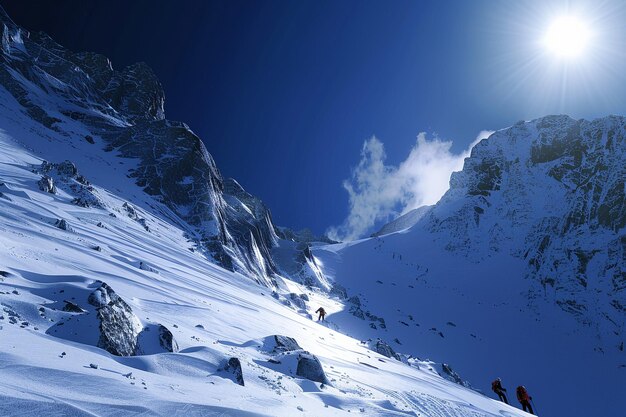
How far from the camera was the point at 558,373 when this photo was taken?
6962cm

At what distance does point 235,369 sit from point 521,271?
122m

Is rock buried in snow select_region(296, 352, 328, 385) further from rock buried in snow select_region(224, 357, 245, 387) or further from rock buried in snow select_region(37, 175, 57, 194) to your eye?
rock buried in snow select_region(37, 175, 57, 194)

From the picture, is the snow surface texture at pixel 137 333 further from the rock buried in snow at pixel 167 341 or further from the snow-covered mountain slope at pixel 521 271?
the snow-covered mountain slope at pixel 521 271

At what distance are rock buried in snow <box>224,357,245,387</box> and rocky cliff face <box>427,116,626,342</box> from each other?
11046 centimetres

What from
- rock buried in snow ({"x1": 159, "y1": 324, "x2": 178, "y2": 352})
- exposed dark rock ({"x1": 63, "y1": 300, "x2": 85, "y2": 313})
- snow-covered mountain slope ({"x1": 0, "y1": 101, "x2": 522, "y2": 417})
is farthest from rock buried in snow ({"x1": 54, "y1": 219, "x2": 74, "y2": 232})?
rock buried in snow ({"x1": 159, "y1": 324, "x2": 178, "y2": 352})

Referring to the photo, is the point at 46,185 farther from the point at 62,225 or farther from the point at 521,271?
the point at 521,271

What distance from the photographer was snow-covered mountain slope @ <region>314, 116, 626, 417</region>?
6494 centimetres

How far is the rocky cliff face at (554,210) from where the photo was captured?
104 metres

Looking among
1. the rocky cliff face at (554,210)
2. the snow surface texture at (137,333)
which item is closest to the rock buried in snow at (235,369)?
the snow surface texture at (137,333)

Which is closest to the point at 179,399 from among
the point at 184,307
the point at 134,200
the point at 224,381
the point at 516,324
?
the point at 224,381

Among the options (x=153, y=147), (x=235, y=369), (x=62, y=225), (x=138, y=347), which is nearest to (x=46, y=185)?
(x=62, y=225)

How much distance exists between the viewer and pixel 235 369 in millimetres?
8414

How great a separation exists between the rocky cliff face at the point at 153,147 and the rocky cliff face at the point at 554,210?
8194 cm

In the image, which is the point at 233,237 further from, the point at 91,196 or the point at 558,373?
the point at 558,373
